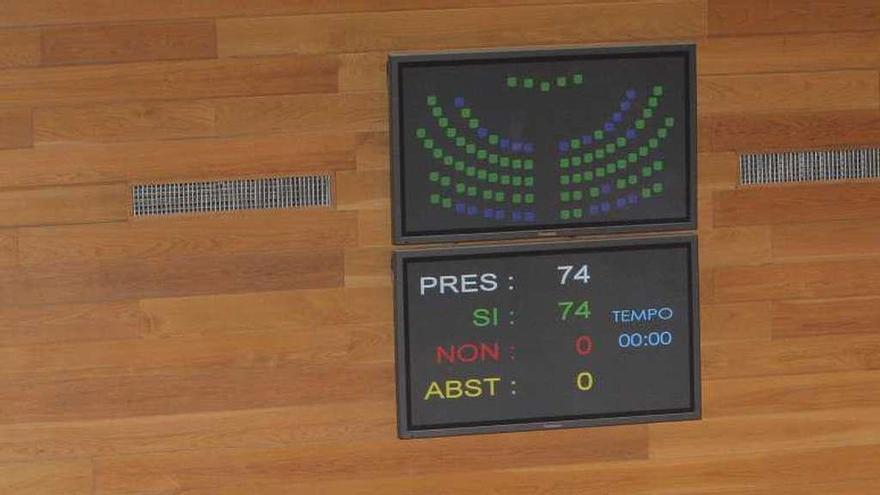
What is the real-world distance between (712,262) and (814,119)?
0.86 ft

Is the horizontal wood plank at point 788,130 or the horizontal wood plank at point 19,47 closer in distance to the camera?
the horizontal wood plank at point 19,47

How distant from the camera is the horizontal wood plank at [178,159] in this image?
7.36ft

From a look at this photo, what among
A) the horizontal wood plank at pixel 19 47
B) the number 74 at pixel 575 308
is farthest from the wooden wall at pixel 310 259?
the number 74 at pixel 575 308

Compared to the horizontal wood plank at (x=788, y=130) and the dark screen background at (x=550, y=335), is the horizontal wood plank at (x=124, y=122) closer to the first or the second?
the dark screen background at (x=550, y=335)

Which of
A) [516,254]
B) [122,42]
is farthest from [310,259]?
[122,42]

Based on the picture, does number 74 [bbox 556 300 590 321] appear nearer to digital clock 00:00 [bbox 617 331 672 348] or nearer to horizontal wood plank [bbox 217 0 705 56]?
digital clock 00:00 [bbox 617 331 672 348]

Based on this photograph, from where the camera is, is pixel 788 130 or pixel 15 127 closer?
pixel 15 127

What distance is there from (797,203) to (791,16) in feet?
0.92

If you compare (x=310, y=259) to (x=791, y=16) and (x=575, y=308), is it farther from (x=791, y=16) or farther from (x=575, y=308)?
(x=791, y=16)

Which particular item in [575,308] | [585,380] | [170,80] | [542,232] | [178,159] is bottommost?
[585,380]

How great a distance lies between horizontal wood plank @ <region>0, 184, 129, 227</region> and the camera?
88.4 inches

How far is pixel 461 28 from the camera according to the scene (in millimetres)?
2285

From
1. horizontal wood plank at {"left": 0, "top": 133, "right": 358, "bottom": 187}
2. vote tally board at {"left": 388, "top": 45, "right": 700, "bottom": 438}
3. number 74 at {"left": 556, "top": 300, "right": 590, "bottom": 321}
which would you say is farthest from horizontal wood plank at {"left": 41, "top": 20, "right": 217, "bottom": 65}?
number 74 at {"left": 556, "top": 300, "right": 590, "bottom": 321}

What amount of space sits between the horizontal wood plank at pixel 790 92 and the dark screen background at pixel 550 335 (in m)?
0.23
